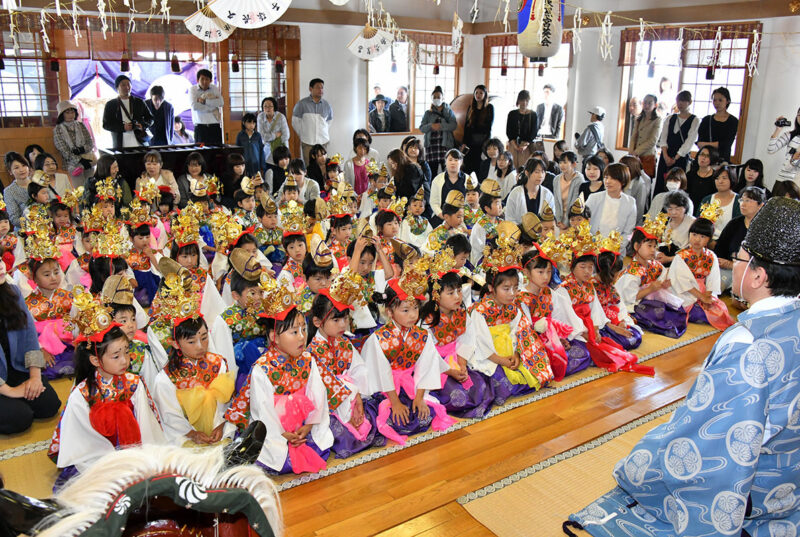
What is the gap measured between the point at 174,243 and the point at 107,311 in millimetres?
1969

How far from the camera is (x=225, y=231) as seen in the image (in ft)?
17.7

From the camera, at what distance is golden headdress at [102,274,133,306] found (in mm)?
3848

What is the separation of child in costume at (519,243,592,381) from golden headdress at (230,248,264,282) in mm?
1854

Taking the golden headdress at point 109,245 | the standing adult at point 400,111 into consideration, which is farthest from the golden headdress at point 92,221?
the standing adult at point 400,111

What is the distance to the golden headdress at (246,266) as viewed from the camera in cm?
452

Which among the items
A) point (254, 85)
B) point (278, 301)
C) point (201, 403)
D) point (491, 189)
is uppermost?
point (254, 85)

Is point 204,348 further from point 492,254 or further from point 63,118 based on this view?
point 63,118

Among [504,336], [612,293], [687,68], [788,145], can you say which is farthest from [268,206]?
[687,68]

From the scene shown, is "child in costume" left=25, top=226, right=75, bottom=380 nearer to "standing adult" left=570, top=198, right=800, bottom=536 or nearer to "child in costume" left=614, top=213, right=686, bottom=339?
"standing adult" left=570, top=198, right=800, bottom=536

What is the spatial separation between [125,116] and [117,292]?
6655 millimetres

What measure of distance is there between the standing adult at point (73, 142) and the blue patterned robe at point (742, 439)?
8702 mm

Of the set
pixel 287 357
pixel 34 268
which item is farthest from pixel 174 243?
pixel 287 357

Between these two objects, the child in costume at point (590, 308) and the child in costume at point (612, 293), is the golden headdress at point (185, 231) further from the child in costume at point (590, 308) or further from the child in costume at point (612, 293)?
the child in costume at point (612, 293)

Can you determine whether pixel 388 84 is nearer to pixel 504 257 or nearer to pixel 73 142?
pixel 73 142
